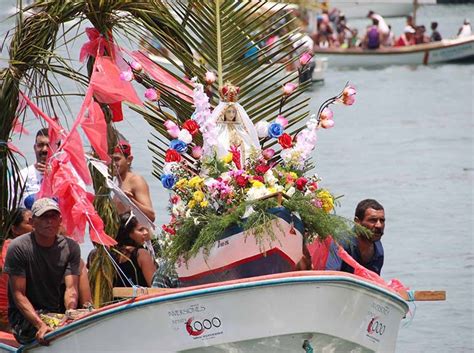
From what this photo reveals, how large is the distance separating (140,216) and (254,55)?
6.49 feet

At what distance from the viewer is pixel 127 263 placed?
10961 millimetres

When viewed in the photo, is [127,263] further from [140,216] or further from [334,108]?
[334,108]

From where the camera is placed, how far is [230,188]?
31.2 ft

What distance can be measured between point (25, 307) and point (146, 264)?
121 cm

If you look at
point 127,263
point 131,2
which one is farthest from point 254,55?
point 127,263

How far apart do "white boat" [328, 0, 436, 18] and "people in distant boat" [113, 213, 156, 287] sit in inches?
1998

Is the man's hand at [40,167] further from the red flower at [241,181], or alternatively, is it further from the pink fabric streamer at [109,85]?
the red flower at [241,181]

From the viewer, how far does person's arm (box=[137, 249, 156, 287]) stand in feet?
35.5

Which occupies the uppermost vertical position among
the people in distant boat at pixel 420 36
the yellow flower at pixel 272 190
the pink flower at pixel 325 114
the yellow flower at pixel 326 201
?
the yellow flower at pixel 272 190

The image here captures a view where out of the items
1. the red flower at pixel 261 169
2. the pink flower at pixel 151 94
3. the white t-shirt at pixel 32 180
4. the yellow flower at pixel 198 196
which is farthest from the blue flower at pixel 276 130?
the white t-shirt at pixel 32 180

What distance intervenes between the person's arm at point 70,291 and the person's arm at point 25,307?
261mm

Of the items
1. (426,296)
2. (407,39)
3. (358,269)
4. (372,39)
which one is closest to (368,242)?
(358,269)

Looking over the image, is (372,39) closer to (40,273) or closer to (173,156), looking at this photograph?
(173,156)

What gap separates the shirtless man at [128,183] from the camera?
11.6 m
